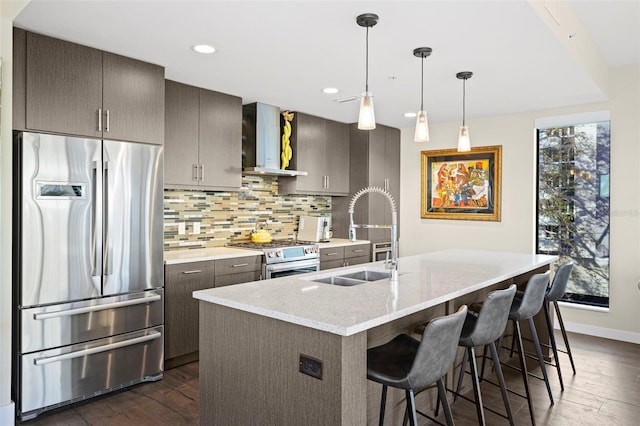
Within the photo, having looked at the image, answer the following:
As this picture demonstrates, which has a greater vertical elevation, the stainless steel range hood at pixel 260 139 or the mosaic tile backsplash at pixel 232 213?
the stainless steel range hood at pixel 260 139

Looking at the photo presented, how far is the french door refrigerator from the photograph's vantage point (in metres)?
2.77

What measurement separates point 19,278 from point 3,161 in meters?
0.72

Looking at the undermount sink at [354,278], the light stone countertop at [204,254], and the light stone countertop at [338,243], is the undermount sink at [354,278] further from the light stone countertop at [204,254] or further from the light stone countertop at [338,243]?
the light stone countertop at [338,243]

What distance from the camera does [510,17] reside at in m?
2.59

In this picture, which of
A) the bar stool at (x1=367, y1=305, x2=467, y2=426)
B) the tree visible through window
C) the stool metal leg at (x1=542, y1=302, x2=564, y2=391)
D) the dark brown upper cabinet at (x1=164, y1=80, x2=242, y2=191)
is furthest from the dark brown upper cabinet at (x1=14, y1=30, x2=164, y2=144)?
the tree visible through window

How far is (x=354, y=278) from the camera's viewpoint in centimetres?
306

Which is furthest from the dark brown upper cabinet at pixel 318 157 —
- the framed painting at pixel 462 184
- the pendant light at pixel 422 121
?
the pendant light at pixel 422 121

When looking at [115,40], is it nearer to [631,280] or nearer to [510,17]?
[510,17]

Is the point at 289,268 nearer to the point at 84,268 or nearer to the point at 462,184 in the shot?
the point at 84,268

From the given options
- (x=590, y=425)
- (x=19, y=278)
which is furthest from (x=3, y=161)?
(x=590, y=425)

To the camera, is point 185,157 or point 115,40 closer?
point 115,40

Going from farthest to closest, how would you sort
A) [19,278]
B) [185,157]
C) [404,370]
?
1. [185,157]
2. [19,278]
3. [404,370]

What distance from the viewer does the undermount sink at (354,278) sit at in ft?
9.45

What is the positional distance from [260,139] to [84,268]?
223cm
